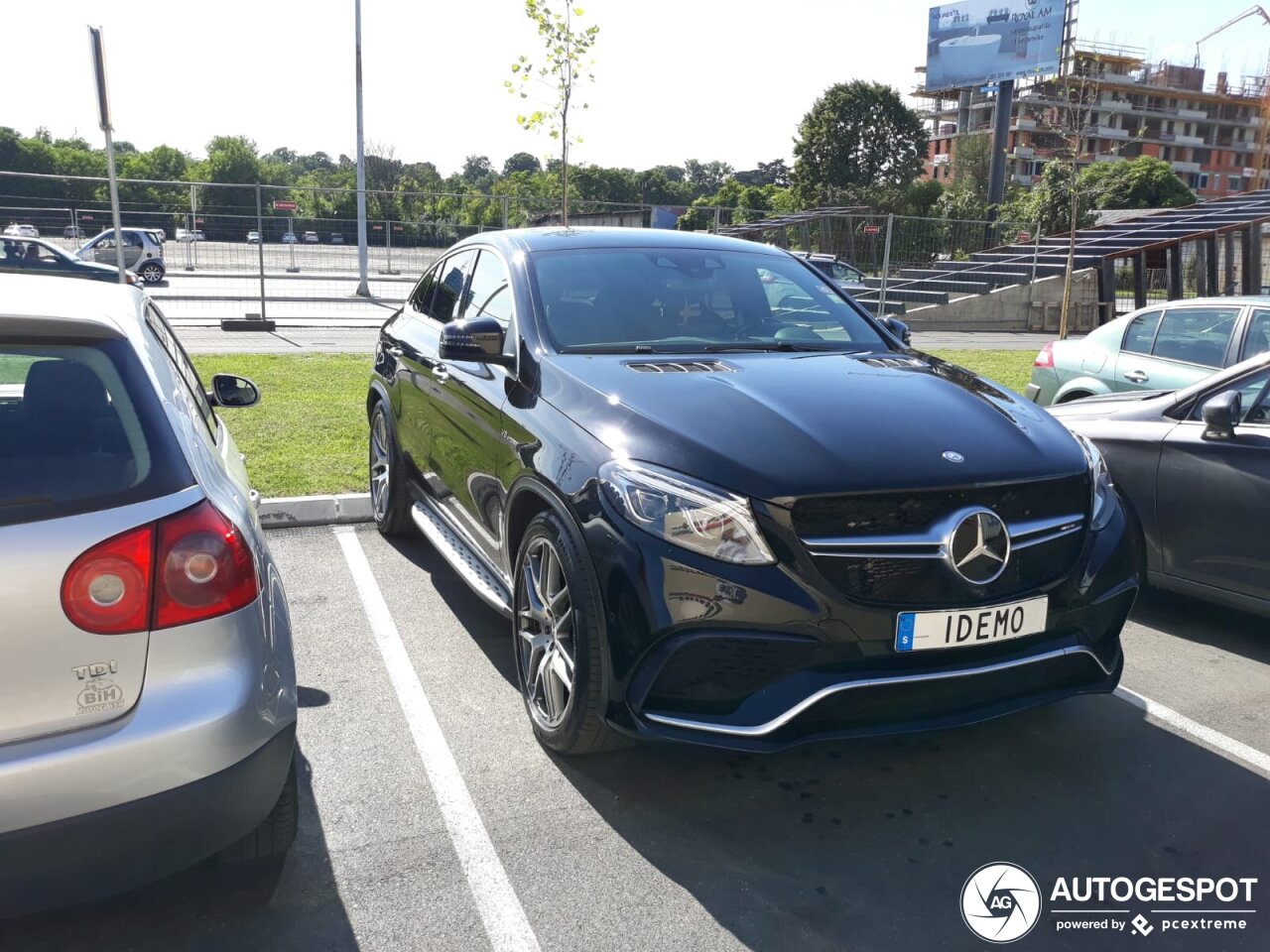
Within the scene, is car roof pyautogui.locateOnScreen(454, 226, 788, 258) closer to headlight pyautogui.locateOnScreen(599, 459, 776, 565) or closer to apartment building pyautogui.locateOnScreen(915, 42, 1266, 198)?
headlight pyautogui.locateOnScreen(599, 459, 776, 565)

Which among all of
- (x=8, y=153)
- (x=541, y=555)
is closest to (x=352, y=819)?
(x=541, y=555)

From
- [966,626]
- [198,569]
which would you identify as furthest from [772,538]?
[198,569]

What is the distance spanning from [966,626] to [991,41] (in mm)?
71332

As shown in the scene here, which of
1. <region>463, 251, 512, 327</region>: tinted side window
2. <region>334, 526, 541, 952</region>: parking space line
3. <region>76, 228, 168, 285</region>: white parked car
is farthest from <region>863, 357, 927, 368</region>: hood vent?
<region>76, 228, 168, 285</region>: white parked car

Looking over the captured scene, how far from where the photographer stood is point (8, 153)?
91562 millimetres

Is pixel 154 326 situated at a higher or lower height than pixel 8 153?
lower

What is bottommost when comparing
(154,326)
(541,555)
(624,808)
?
(624,808)

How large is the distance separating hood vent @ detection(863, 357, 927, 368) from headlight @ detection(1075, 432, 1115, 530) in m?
0.73

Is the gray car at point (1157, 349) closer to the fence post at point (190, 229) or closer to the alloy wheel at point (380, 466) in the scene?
the alloy wheel at point (380, 466)

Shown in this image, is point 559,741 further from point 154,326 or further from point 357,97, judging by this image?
point 357,97

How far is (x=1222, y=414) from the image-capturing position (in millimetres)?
4527

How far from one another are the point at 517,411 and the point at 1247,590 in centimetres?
317

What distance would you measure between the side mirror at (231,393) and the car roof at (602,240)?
1246 mm

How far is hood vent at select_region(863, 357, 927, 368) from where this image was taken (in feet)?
13.4
